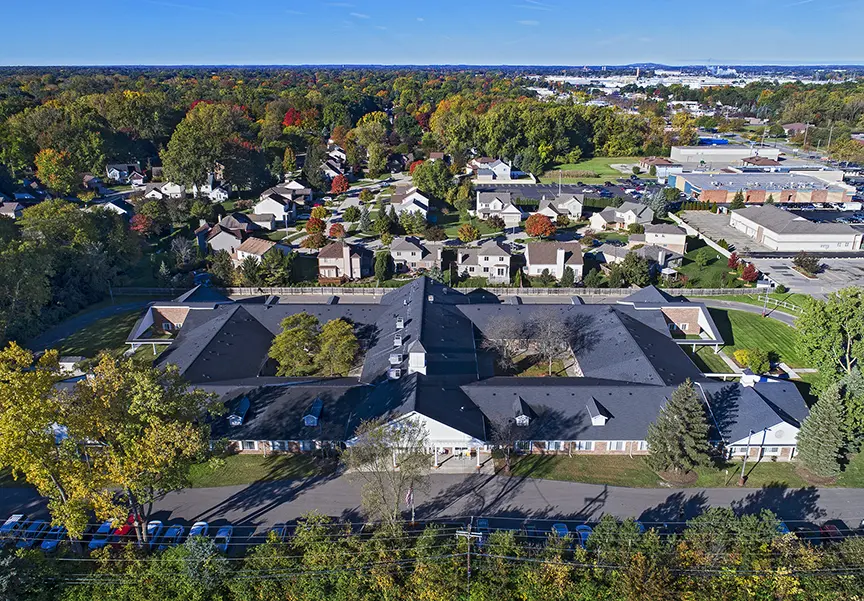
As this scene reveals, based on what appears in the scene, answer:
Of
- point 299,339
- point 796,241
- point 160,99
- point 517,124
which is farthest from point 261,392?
point 160,99

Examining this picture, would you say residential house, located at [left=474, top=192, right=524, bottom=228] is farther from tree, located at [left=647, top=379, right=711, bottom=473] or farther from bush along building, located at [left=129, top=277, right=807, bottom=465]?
tree, located at [left=647, top=379, right=711, bottom=473]

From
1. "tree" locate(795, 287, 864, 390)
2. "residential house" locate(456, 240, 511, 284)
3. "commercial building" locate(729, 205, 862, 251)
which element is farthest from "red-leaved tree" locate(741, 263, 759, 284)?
"residential house" locate(456, 240, 511, 284)

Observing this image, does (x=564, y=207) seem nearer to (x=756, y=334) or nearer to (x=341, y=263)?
(x=341, y=263)

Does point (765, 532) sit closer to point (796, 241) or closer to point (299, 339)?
point (299, 339)

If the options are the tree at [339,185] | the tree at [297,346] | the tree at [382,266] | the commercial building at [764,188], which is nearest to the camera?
the tree at [297,346]

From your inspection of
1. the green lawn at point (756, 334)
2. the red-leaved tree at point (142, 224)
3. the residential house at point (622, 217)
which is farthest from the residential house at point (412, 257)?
the red-leaved tree at point (142, 224)

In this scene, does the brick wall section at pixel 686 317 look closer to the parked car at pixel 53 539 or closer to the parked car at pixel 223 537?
the parked car at pixel 223 537
